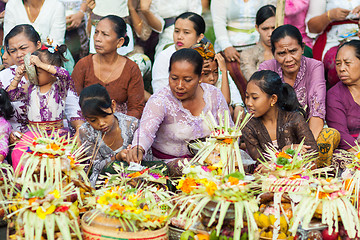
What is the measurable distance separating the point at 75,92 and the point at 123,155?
127 centimetres

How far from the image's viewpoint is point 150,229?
2.85m

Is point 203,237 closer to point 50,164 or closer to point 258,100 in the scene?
point 50,164

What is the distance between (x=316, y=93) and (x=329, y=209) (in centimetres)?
208

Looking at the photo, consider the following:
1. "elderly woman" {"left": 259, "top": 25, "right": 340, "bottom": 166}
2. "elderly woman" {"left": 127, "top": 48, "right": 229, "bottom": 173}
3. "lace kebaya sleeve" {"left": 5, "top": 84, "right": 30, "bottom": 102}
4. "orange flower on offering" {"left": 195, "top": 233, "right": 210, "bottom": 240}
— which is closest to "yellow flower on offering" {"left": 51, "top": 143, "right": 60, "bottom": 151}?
"elderly woman" {"left": 127, "top": 48, "right": 229, "bottom": 173}

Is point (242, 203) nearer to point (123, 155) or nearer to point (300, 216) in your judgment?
point (300, 216)

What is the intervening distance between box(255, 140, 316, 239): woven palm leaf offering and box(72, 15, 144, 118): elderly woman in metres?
2.00

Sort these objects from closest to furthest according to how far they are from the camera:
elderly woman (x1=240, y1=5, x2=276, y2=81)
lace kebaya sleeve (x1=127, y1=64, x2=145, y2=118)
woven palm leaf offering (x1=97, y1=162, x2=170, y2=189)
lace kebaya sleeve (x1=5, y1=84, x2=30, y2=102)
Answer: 1. woven palm leaf offering (x1=97, y1=162, x2=170, y2=189)
2. lace kebaya sleeve (x1=5, y1=84, x2=30, y2=102)
3. lace kebaya sleeve (x1=127, y1=64, x2=145, y2=118)
4. elderly woman (x1=240, y1=5, x2=276, y2=81)

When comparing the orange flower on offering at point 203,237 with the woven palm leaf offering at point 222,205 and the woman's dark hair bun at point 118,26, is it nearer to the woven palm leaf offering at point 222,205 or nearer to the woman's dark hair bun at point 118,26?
the woven palm leaf offering at point 222,205

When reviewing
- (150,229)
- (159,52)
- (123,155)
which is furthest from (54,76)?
(150,229)

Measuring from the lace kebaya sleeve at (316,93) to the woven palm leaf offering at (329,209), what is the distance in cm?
177

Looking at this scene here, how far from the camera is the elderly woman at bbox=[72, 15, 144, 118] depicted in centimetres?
493

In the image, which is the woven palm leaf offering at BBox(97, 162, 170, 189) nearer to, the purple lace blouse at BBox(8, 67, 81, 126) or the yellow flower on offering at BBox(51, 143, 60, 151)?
the yellow flower on offering at BBox(51, 143, 60, 151)

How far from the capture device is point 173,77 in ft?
13.3

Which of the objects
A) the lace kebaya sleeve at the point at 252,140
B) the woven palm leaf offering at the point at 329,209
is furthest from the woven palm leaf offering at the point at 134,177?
the woven palm leaf offering at the point at 329,209
